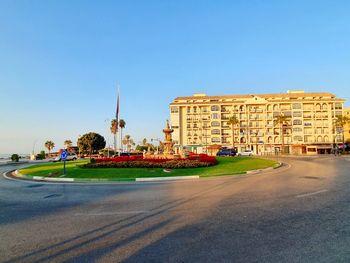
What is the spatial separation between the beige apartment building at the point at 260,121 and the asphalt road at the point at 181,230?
78.0m

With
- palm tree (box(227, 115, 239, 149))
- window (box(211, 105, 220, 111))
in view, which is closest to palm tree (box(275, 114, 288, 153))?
palm tree (box(227, 115, 239, 149))

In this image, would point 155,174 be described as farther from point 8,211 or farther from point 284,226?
point 284,226

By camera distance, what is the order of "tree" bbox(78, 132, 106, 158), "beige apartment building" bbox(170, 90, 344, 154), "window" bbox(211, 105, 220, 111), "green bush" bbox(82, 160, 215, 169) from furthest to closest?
"window" bbox(211, 105, 220, 111) → "beige apartment building" bbox(170, 90, 344, 154) → "tree" bbox(78, 132, 106, 158) → "green bush" bbox(82, 160, 215, 169)

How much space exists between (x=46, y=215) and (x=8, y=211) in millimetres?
1809

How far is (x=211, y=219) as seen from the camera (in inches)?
246

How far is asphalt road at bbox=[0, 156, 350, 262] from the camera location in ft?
13.7

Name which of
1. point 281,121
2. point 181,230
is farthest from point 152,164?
point 281,121

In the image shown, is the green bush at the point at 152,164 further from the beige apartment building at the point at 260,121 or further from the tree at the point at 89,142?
the tree at the point at 89,142

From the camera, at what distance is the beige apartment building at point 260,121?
87.2 m

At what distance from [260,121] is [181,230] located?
91857 mm

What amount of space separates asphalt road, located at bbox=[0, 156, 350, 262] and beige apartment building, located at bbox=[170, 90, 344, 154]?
77970 mm

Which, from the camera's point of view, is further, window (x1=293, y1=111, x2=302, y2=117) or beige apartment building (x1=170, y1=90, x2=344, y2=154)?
window (x1=293, y1=111, x2=302, y2=117)

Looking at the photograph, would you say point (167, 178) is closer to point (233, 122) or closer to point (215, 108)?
point (233, 122)

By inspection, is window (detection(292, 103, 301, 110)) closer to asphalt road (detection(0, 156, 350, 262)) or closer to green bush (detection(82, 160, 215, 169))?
green bush (detection(82, 160, 215, 169))
